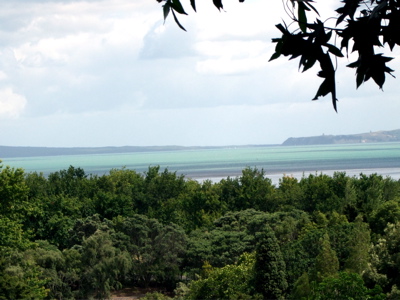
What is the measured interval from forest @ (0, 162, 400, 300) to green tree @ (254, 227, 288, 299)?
0.16ft

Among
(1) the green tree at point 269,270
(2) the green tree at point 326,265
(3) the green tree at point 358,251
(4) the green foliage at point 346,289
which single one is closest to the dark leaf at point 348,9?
(4) the green foliage at point 346,289

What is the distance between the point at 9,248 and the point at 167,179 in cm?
2794

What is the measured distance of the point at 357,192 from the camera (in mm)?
49250

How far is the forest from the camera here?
23.7 metres

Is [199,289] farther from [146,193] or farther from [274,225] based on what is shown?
[146,193]

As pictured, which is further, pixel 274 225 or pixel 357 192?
pixel 357 192

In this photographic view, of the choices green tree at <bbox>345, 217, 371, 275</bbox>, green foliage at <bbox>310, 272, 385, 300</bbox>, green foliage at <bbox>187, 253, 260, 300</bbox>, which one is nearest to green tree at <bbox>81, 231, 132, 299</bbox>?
green foliage at <bbox>187, 253, 260, 300</bbox>

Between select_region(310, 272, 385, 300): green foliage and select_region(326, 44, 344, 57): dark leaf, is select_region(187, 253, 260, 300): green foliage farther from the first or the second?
select_region(326, 44, 344, 57): dark leaf

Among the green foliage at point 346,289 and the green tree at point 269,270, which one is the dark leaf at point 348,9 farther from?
the green tree at point 269,270

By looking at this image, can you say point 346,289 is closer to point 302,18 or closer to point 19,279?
point 19,279

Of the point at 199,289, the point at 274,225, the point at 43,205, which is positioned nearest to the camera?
the point at 199,289

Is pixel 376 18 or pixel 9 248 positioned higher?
pixel 376 18

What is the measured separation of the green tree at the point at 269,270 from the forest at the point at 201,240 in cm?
5

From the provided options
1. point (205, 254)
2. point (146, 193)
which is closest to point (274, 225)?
point (205, 254)
